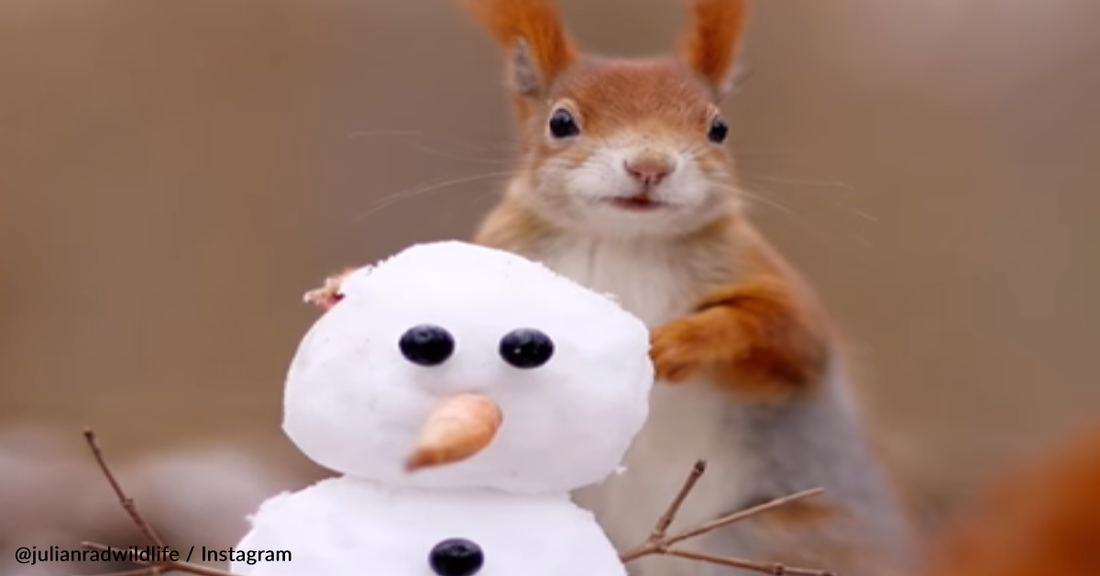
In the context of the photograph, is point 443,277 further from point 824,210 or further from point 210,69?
point 210,69

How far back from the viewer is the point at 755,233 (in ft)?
2.63

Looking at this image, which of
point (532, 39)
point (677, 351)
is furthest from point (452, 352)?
point (532, 39)

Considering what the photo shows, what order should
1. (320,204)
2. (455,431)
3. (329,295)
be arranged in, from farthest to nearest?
1. (320,204)
2. (329,295)
3. (455,431)

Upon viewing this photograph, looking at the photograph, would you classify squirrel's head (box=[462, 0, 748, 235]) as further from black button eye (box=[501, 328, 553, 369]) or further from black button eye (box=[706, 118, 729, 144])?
black button eye (box=[501, 328, 553, 369])

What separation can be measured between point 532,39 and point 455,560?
1.19 ft

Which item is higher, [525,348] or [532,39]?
[532,39]

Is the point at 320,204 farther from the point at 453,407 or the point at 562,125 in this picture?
the point at 453,407

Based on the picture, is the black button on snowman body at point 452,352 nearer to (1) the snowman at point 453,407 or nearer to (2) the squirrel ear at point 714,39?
(1) the snowman at point 453,407

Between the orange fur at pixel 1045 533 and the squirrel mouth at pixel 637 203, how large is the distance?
0.23 metres

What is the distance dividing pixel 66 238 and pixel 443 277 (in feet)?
2.87

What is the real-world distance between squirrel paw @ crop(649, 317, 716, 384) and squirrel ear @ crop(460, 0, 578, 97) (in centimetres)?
16

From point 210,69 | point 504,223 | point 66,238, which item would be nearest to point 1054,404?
point 504,223

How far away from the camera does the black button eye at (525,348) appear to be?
0.49 m

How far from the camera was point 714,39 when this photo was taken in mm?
759
